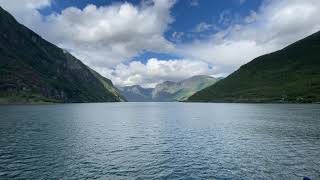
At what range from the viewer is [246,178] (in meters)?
46.3

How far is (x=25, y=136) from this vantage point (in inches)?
3548

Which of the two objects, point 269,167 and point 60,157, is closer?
point 269,167

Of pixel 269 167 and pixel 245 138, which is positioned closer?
pixel 269 167

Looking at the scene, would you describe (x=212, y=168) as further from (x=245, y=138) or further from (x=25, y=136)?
(x=25, y=136)

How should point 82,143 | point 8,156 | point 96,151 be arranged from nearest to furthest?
1. point 8,156
2. point 96,151
3. point 82,143

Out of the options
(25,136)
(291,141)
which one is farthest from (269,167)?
(25,136)

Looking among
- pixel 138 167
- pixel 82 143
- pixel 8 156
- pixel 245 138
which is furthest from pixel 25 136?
pixel 245 138

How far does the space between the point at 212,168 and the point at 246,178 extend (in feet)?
25.7

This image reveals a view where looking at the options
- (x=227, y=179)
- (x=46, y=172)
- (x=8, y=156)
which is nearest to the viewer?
(x=227, y=179)

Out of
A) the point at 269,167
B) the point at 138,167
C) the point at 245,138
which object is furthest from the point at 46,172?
the point at 245,138

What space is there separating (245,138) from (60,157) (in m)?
54.3

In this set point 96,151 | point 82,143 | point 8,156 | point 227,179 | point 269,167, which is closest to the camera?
point 227,179

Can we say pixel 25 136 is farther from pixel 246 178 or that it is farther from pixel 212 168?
pixel 246 178

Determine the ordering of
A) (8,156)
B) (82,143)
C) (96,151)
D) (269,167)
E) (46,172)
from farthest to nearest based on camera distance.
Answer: (82,143)
(96,151)
(8,156)
(269,167)
(46,172)
